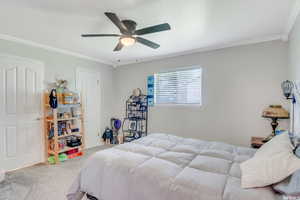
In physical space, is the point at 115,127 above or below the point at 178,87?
below

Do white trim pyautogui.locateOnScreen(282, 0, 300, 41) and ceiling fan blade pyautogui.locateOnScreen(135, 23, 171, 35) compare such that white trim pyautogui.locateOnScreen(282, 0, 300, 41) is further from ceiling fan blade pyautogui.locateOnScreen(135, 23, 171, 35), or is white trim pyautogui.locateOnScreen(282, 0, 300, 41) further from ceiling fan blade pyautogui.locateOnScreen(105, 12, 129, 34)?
ceiling fan blade pyautogui.locateOnScreen(105, 12, 129, 34)

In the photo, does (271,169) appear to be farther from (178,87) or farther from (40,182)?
(40,182)

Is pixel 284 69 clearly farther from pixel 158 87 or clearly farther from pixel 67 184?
pixel 67 184

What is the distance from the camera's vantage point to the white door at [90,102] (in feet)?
14.1

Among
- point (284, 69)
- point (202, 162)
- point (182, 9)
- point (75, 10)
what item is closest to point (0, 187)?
point (75, 10)

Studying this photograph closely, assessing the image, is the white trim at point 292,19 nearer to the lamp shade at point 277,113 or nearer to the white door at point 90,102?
the lamp shade at point 277,113

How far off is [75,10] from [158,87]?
2721mm

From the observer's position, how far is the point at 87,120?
4.42 metres

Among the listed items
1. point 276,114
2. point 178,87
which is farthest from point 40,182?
point 276,114

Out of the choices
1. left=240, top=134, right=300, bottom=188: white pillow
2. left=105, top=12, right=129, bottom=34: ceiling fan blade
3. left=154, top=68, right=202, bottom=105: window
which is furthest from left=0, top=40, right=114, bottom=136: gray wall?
left=240, top=134, right=300, bottom=188: white pillow

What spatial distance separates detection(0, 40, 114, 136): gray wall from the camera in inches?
123

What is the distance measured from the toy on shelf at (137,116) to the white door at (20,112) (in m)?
2.18

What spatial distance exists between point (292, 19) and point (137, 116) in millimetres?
3753

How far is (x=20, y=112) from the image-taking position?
3148 mm
